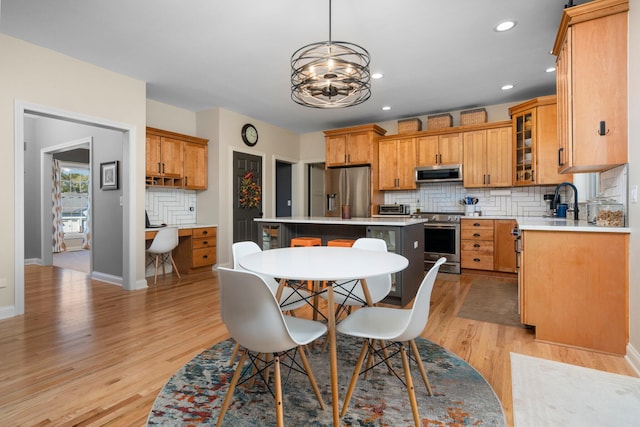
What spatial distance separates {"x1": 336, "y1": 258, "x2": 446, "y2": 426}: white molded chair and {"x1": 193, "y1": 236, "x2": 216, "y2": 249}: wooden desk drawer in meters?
3.77

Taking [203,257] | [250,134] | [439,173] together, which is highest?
[250,134]

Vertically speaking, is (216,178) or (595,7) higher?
(595,7)

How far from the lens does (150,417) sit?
63.0 inches

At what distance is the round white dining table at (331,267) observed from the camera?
1508 mm

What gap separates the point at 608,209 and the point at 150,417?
3.29 metres

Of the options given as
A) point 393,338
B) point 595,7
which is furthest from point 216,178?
point 595,7

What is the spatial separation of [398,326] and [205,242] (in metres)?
4.13

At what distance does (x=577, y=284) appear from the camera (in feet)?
7.80

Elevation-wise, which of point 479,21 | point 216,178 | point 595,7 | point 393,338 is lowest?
point 393,338

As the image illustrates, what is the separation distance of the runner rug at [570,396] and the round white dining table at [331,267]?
93 cm

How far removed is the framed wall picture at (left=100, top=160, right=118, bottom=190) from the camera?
175 inches

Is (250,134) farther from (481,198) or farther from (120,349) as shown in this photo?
(120,349)

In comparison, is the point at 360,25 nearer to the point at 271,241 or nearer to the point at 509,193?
the point at 271,241

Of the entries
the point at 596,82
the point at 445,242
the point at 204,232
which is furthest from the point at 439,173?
the point at 204,232
